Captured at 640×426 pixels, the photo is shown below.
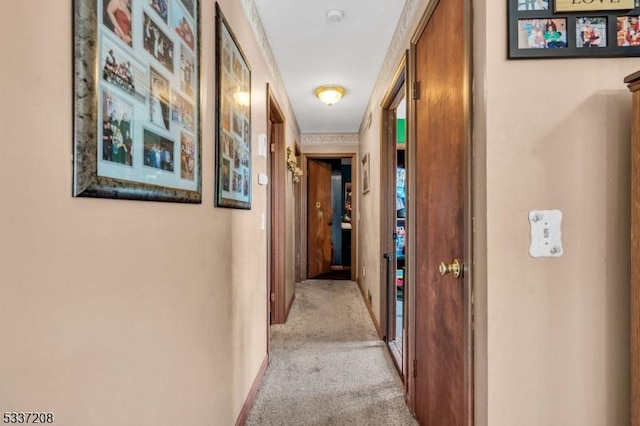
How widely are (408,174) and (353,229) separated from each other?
10.6 feet

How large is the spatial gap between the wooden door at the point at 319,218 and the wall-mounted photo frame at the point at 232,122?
3528 millimetres

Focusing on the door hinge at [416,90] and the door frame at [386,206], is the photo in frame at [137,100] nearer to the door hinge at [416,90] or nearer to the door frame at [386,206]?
the door hinge at [416,90]

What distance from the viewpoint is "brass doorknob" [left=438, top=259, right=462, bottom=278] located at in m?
1.15

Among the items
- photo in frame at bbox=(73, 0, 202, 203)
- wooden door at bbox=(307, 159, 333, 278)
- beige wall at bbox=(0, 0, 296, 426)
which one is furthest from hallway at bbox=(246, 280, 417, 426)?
wooden door at bbox=(307, 159, 333, 278)

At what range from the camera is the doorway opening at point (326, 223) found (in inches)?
212

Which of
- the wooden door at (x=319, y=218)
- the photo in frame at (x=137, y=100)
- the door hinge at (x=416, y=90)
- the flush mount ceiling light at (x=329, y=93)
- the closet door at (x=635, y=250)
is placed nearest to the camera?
the photo in frame at (x=137, y=100)

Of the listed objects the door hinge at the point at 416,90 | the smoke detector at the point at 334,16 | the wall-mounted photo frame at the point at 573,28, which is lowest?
the wall-mounted photo frame at the point at 573,28

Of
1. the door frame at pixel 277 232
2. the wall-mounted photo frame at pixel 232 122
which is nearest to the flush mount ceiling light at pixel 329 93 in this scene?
the door frame at pixel 277 232

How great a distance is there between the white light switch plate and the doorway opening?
423 centimetres

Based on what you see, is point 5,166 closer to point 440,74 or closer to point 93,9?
point 93,9

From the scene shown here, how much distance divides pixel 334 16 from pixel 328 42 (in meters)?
0.33

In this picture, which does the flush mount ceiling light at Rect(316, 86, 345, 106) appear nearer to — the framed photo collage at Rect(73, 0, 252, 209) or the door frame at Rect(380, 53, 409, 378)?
the door frame at Rect(380, 53, 409, 378)

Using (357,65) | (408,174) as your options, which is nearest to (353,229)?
(357,65)

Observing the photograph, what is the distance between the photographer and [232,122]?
151cm
